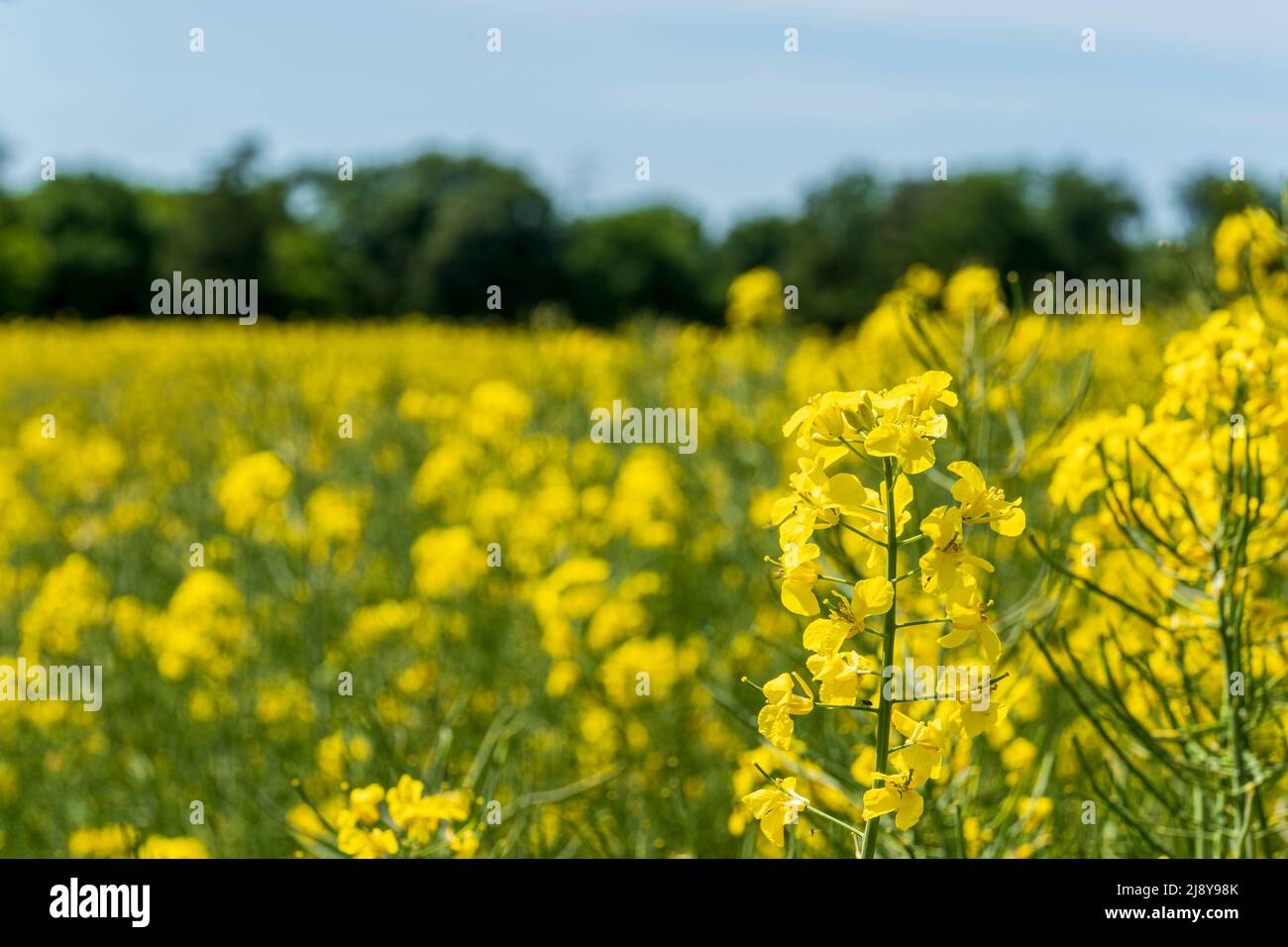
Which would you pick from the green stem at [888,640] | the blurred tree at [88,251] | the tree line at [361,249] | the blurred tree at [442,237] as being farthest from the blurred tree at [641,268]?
the green stem at [888,640]

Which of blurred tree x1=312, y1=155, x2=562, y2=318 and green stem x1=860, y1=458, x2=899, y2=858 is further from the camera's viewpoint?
blurred tree x1=312, y1=155, x2=562, y2=318

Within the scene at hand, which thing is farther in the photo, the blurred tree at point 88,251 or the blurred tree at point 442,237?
the blurred tree at point 88,251

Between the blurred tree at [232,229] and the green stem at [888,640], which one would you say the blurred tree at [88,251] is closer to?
the blurred tree at [232,229]

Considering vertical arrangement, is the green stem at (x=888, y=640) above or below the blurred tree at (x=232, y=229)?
below

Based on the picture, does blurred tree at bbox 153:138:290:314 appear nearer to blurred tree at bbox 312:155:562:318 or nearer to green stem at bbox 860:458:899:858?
blurred tree at bbox 312:155:562:318

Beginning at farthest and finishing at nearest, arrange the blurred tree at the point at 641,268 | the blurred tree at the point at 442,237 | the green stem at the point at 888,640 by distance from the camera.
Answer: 1. the blurred tree at the point at 641,268
2. the blurred tree at the point at 442,237
3. the green stem at the point at 888,640

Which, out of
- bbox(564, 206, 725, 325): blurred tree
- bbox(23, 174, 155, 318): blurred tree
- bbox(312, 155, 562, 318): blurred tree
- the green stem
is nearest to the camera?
the green stem

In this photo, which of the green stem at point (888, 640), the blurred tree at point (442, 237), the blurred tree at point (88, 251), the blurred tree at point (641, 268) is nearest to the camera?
the green stem at point (888, 640)

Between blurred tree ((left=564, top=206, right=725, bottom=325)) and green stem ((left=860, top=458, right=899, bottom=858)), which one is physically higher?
blurred tree ((left=564, top=206, right=725, bottom=325))

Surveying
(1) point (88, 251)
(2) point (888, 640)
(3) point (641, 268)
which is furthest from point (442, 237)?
(2) point (888, 640)

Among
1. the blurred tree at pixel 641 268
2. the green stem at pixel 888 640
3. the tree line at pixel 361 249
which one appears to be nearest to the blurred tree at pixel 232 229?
the tree line at pixel 361 249

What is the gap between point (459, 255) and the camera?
920 inches

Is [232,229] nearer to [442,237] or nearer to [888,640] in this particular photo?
[442,237]

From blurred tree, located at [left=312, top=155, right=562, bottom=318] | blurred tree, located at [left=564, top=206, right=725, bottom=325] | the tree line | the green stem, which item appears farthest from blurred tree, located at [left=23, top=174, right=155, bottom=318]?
the green stem
